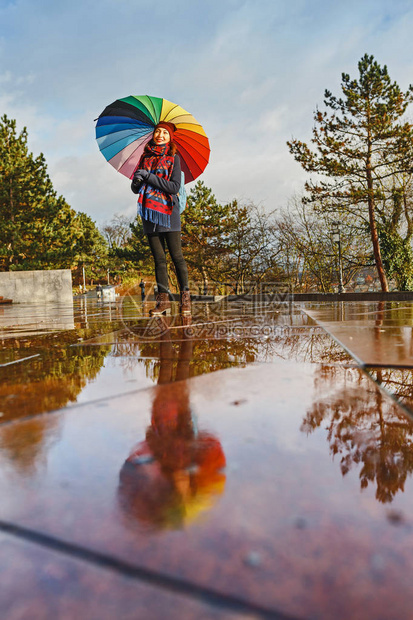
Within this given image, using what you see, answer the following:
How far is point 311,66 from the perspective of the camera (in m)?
27.9

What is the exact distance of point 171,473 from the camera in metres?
0.74

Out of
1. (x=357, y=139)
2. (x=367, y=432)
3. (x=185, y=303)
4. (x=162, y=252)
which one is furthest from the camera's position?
(x=357, y=139)

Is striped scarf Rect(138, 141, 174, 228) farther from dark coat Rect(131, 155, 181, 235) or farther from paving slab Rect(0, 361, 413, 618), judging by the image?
paving slab Rect(0, 361, 413, 618)

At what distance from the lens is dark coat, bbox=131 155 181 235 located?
13.5ft

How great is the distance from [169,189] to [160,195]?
128 millimetres

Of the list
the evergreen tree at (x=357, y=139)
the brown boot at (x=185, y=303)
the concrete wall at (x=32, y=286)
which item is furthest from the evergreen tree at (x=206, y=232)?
the brown boot at (x=185, y=303)

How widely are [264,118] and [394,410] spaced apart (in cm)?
5184

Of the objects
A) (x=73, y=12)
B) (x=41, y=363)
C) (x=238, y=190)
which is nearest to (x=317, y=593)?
(x=41, y=363)

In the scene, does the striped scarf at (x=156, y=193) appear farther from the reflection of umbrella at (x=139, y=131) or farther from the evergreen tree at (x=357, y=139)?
the evergreen tree at (x=357, y=139)

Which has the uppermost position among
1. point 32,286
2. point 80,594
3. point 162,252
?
point 32,286

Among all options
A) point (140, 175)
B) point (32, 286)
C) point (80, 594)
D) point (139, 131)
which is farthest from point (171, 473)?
point (32, 286)

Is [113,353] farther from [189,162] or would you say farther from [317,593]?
Result: [189,162]

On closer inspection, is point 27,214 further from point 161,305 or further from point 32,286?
point 161,305

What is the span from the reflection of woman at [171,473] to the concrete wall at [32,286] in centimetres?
1370
